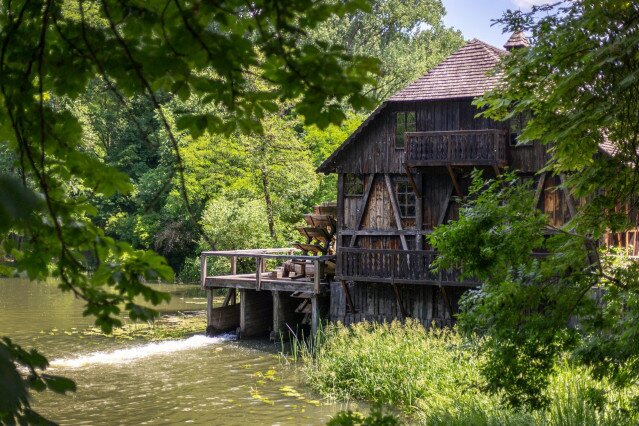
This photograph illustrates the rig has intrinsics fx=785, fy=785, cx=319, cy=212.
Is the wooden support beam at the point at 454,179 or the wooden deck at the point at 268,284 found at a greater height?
the wooden support beam at the point at 454,179

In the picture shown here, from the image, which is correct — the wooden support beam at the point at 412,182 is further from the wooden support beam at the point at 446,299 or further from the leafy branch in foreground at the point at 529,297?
the leafy branch in foreground at the point at 529,297

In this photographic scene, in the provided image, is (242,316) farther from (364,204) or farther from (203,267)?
(364,204)

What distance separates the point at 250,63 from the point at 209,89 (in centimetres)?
25

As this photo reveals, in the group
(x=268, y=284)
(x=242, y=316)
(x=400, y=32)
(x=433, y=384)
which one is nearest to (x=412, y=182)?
(x=268, y=284)

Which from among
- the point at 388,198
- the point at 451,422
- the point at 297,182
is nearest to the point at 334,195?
the point at 297,182

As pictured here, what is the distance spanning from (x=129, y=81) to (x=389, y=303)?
19.7m

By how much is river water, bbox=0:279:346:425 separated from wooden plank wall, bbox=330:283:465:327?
2329 mm

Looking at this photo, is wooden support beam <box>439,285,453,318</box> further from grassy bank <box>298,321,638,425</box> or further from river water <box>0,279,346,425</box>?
river water <box>0,279,346,425</box>

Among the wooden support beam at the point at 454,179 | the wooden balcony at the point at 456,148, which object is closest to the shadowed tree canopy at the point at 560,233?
the wooden balcony at the point at 456,148

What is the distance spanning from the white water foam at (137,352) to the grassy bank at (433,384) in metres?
4.55

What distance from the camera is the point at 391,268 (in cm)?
2095

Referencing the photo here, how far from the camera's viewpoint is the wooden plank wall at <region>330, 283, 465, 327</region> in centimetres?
2117

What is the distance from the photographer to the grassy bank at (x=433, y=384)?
9.99m

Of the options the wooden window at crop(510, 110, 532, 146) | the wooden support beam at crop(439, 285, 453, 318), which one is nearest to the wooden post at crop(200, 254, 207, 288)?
the wooden support beam at crop(439, 285, 453, 318)
